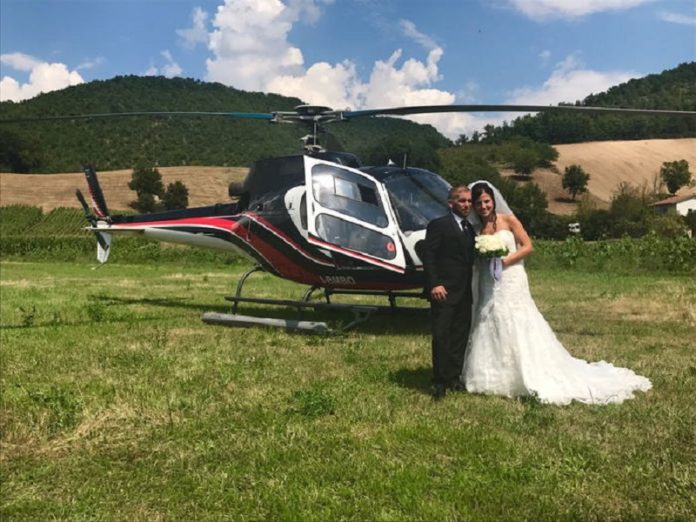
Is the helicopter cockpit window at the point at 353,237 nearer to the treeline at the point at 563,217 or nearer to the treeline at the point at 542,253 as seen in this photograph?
the treeline at the point at 542,253

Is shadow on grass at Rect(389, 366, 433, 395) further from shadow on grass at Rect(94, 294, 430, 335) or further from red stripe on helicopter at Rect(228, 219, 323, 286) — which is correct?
red stripe on helicopter at Rect(228, 219, 323, 286)

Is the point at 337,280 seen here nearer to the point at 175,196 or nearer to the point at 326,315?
the point at 326,315

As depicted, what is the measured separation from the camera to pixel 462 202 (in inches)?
215

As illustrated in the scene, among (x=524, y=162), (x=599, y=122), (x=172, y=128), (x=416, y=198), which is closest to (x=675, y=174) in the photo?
(x=599, y=122)

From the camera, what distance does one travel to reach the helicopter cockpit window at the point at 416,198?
7996 mm

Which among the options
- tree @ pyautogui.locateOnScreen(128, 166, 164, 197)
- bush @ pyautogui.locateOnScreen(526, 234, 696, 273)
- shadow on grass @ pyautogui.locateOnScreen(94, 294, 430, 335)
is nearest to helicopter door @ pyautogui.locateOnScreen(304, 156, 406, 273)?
shadow on grass @ pyautogui.locateOnScreen(94, 294, 430, 335)

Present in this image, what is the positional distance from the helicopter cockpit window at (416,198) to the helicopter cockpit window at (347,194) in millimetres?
232

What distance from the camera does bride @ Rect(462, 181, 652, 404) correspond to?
5035 mm

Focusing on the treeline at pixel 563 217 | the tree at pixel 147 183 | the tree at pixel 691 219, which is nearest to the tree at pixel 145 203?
the tree at pixel 147 183

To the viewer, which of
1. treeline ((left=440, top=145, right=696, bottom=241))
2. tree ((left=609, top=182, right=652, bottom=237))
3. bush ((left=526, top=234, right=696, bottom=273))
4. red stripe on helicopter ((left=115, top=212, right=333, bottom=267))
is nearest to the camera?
red stripe on helicopter ((left=115, top=212, right=333, bottom=267))

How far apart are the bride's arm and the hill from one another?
3890cm

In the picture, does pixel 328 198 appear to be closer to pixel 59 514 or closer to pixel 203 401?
pixel 203 401

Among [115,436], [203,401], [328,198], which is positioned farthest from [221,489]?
[328,198]

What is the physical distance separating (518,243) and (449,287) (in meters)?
0.74
